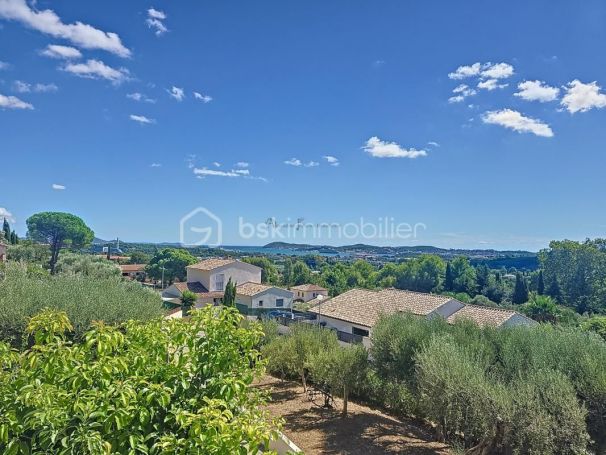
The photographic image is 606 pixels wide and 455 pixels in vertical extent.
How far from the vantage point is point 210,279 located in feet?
138

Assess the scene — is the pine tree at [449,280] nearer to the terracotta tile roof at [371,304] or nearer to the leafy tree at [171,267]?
the leafy tree at [171,267]

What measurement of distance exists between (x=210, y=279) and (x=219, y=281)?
1.12 m

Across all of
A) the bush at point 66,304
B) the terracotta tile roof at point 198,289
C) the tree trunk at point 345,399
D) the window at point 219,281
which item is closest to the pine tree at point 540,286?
the window at point 219,281

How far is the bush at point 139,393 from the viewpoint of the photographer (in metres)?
2.17

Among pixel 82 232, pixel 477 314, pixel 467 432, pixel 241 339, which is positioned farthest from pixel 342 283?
pixel 241 339

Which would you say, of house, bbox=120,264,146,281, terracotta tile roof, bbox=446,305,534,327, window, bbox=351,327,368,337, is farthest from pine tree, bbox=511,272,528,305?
house, bbox=120,264,146,281

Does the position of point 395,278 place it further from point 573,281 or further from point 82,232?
point 82,232

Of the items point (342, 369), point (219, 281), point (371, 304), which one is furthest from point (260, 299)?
point (342, 369)

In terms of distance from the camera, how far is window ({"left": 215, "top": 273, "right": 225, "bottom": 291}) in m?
42.4

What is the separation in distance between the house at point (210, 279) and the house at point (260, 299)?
3647 mm

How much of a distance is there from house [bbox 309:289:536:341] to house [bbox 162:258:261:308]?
60.6ft

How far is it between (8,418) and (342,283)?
70.0 meters

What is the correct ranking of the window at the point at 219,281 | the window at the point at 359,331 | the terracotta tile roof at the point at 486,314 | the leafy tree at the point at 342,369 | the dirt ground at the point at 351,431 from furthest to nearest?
the window at the point at 219,281, the window at the point at 359,331, the terracotta tile roof at the point at 486,314, the leafy tree at the point at 342,369, the dirt ground at the point at 351,431

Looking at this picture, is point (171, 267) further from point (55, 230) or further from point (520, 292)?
point (520, 292)
